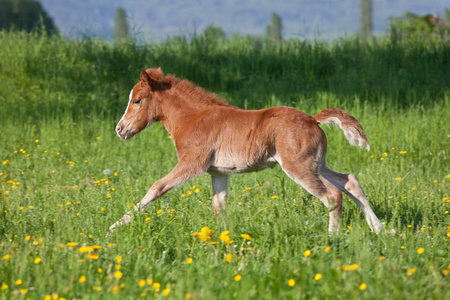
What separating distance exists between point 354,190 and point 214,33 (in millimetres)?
9609

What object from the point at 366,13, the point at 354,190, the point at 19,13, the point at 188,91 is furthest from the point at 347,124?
the point at 19,13

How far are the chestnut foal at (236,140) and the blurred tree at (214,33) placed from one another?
7.24m

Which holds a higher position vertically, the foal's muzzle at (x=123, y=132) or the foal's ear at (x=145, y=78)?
the foal's ear at (x=145, y=78)

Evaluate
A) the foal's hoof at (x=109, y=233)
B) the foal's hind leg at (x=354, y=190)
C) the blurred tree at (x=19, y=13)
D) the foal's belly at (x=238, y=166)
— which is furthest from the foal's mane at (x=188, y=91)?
the blurred tree at (x=19, y=13)

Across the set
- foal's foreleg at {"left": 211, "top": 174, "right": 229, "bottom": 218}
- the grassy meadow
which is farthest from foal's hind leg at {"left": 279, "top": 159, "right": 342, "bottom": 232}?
foal's foreleg at {"left": 211, "top": 174, "right": 229, "bottom": 218}

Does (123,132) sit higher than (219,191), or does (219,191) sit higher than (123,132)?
(123,132)

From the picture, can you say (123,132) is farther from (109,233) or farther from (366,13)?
(366,13)

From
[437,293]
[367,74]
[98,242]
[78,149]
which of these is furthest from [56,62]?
[437,293]

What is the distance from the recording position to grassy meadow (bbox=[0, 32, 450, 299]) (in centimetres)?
320

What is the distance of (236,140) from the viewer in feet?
15.3

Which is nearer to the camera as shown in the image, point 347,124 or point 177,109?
point 347,124

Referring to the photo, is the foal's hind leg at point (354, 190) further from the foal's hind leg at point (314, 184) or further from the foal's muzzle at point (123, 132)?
the foal's muzzle at point (123, 132)

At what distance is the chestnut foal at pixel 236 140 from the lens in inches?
173

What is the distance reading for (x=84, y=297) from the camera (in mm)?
2967
